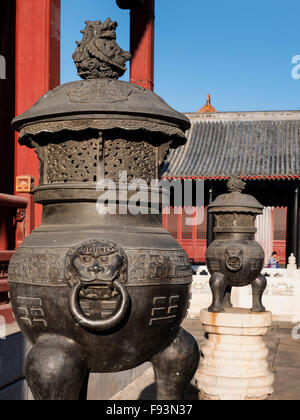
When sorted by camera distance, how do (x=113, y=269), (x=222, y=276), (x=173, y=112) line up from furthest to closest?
1. (x=222, y=276)
2. (x=173, y=112)
3. (x=113, y=269)

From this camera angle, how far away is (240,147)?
16.8 metres

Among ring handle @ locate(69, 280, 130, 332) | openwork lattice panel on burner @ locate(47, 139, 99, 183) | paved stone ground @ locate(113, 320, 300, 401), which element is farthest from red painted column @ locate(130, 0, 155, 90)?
ring handle @ locate(69, 280, 130, 332)

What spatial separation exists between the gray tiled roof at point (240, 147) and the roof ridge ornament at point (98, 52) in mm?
12048

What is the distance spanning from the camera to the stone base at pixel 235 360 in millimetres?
5039

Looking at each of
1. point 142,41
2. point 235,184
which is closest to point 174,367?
point 235,184

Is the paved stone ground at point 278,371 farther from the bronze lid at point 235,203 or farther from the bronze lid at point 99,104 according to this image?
the bronze lid at point 99,104

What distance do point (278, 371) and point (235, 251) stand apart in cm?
187

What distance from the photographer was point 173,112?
8.27 ft

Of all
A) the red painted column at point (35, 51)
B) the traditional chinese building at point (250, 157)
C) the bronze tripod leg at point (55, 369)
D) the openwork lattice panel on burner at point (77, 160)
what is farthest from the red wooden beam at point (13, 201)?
the traditional chinese building at point (250, 157)

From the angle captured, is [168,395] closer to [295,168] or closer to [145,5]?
[145,5]

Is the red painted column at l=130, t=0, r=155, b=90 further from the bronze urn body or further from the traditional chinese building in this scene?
the bronze urn body

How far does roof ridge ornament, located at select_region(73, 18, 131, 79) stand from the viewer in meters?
2.56

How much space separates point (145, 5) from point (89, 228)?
30.0 ft

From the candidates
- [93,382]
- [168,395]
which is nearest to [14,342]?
[93,382]
